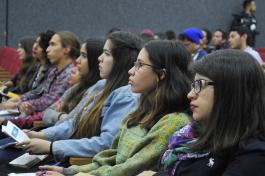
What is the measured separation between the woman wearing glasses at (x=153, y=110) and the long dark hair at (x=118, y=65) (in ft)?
1.59

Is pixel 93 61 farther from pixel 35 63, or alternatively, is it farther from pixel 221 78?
pixel 35 63

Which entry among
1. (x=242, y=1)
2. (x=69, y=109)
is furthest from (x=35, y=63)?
(x=242, y=1)

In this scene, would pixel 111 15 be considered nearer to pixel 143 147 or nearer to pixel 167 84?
pixel 167 84

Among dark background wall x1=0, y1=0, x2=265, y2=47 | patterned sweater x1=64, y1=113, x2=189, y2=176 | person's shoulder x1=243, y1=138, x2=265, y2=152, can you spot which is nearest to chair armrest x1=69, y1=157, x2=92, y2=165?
patterned sweater x1=64, y1=113, x2=189, y2=176

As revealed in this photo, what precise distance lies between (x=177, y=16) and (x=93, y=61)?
7.65 m

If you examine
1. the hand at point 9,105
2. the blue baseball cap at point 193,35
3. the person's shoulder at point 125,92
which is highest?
the person's shoulder at point 125,92

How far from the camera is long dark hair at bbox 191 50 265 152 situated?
150cm

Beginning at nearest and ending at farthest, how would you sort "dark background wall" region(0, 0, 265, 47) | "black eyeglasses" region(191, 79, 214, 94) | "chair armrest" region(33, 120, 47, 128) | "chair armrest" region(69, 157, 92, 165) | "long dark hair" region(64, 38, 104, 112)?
"black eyeglasses" region(191, 79, 214, 94) < "chair armrest" region(69, 157, 92, 165) < "long dark hair" region(64, 38, 104, 112) < "chair armrest" region(33, 120, 47, 128) < "dark background wall" region(0, 0, 265, 47)

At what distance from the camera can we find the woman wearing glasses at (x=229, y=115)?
4.79 ft

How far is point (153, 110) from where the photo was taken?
211 centimetres

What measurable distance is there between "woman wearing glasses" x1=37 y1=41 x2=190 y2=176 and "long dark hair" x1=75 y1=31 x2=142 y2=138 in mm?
485

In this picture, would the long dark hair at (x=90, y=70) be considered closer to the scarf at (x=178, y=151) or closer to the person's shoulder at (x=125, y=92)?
the person's shoulder at (x=125, y=92)

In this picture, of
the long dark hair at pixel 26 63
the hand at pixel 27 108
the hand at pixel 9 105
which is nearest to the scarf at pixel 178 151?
the hand at pixel 27 108

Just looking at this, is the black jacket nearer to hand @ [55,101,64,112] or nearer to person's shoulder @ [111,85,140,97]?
person's shoulder @ [111,85,140,97]
